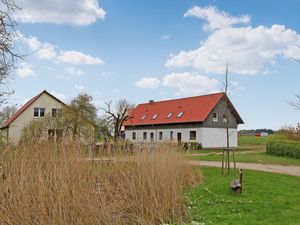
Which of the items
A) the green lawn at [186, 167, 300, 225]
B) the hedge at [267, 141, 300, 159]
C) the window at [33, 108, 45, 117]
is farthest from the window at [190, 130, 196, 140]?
the green lawn at [186, 167, 300, 225]

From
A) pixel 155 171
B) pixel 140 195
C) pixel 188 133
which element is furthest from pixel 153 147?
pixel 188 133

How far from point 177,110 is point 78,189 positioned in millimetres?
37662

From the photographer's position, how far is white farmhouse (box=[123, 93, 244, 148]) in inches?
1556

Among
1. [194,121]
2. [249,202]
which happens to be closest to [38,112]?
[194,121]

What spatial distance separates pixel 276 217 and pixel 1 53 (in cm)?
753

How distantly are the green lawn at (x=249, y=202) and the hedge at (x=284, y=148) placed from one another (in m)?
11.3

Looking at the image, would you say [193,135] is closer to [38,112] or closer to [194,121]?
[194,121]

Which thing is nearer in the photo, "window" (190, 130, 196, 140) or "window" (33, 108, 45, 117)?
"window" (190, 130, 196, 140)

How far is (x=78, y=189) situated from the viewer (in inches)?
265

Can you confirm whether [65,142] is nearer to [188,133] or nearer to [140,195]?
[140,195]

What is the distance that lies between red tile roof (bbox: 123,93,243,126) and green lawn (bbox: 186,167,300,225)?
81.3ft

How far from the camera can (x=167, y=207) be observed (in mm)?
7680

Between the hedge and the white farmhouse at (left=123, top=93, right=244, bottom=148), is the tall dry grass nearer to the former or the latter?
the hedge

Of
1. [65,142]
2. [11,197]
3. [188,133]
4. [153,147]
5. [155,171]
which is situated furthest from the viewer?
[188,133]
